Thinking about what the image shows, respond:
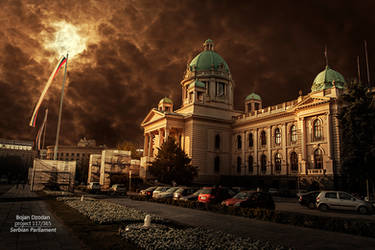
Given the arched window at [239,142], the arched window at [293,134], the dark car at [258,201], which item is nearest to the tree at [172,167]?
the arched window at [239,142]

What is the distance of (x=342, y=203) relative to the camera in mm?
23844

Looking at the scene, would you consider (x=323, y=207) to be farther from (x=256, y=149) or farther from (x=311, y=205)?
(x=256, y=149)

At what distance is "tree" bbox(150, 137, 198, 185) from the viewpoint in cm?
4991

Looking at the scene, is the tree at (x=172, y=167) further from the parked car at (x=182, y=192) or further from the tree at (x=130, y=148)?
the tree at (x=130, y=148)

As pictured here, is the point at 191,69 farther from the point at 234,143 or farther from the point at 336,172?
the point at 336,172

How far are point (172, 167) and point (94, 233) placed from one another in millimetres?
38552

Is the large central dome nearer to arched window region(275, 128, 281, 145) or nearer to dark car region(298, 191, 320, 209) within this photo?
arched window region(275, 128, 281, 145)

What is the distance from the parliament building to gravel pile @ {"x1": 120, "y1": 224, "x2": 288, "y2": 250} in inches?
1383

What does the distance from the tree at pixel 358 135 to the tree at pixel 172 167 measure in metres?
24.3

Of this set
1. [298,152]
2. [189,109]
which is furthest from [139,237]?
[189,109]

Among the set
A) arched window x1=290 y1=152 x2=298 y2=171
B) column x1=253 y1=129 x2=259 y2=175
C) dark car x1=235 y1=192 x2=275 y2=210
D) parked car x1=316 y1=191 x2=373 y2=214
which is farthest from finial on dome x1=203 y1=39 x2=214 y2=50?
dark car x1=235 y1=192 x2=275 y2=210

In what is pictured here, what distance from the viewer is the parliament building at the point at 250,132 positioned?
45000 mm

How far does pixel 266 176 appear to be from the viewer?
54.2 meters

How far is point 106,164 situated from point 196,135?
730 inches
